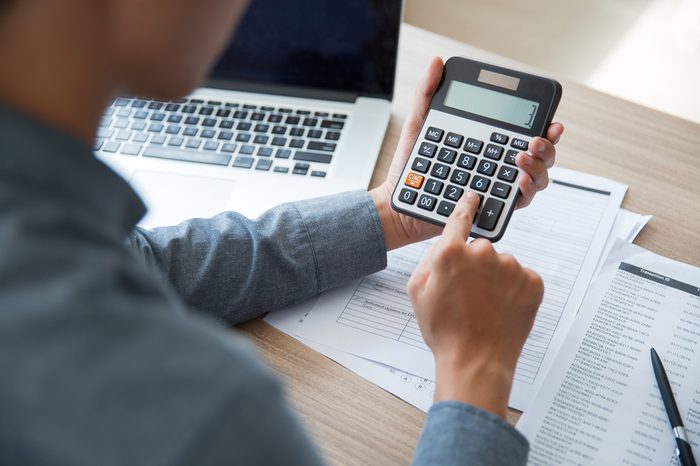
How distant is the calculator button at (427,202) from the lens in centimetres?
61

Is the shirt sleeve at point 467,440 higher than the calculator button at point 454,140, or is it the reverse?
the calculator button at point 454,140

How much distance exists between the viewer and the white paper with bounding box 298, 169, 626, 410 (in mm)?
562

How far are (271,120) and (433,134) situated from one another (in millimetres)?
221

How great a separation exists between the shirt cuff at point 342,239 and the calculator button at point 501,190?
11 centimetres

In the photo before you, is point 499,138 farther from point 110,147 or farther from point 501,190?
point 110,147

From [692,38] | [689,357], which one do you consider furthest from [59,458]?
[692,38]

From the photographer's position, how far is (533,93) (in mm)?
628

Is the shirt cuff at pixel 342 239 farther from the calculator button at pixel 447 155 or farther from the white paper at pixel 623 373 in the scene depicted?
the white paper at pixel 623 373

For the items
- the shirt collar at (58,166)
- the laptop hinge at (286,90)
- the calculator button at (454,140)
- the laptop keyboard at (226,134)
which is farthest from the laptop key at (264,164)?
the shirt collar at (58,166)

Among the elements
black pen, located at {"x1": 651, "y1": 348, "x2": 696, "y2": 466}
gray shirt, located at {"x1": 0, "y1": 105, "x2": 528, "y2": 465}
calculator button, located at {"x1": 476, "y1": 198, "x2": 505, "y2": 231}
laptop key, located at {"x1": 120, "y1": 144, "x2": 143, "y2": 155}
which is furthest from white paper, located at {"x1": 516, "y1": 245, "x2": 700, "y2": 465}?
laptop key, located at {"x1": 120, "y1": 144, "x2": 143, "y2": 155}

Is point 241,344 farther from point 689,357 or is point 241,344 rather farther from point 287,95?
point 287,95

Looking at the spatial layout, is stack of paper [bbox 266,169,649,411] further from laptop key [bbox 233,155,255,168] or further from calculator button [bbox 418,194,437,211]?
laptop key [bbox 233,155,255,168]

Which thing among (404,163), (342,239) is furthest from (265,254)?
(404,163)

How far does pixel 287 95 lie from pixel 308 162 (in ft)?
0.37
